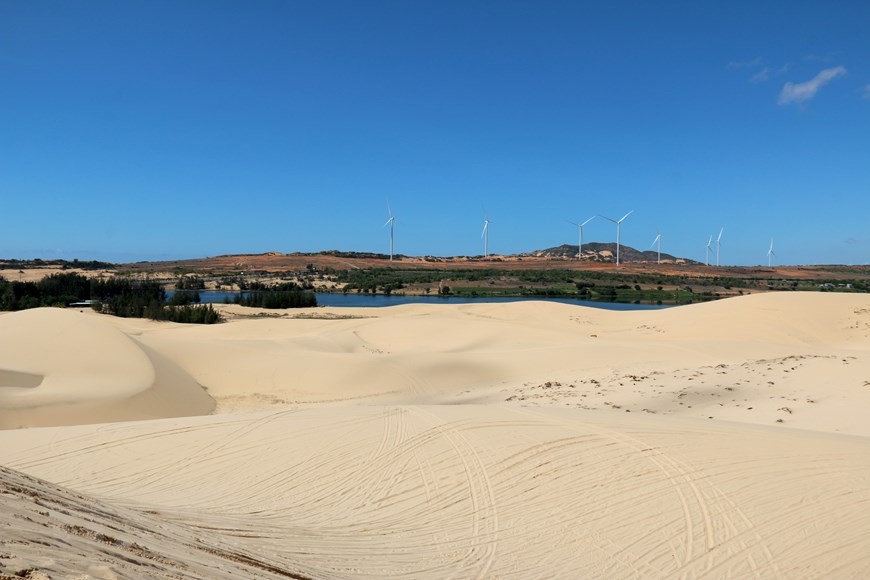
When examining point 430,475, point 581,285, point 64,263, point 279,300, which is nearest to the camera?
point 430,475

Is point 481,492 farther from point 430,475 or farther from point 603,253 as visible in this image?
point 603,253

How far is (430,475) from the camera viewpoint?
831 cm

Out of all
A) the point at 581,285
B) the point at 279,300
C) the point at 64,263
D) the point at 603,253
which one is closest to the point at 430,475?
the point at 279,300

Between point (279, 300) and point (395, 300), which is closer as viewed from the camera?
point (279, 300)

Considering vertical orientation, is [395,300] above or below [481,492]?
above

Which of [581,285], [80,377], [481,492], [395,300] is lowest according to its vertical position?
[481,492]

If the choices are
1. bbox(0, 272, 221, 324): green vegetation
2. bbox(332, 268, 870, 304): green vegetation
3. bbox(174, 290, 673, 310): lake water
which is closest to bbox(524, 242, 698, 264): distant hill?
bbox(332, 268, 870, 304): green vegetation

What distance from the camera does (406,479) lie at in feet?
26.9

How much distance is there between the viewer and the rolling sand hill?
5312 mm

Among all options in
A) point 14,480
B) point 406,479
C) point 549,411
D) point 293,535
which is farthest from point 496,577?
point 549,411

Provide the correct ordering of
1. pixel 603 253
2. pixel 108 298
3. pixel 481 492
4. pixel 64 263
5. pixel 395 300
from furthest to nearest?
pixel 603 253, pixel 64 263, pixel 395 300, pixel 108 298, pixel 481 492

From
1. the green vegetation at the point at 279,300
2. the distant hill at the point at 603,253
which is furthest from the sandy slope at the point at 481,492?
the distant hill at the point at 603,253

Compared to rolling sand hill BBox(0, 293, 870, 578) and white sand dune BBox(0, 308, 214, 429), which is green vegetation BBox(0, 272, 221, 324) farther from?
rolling sand hill BBox(0, 293, 870, 578)

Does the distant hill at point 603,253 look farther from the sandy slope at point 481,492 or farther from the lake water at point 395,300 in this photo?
the sandy slope at point 481,492
